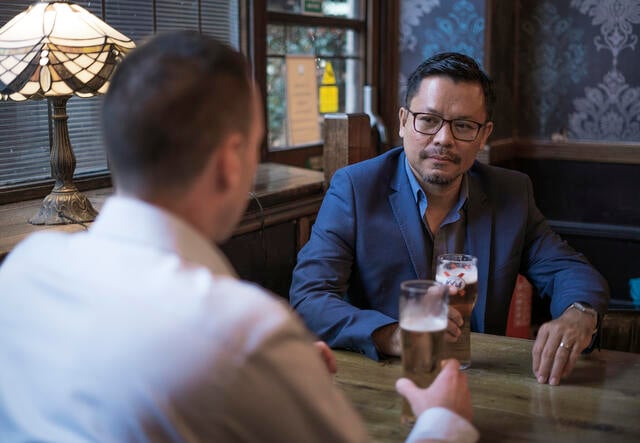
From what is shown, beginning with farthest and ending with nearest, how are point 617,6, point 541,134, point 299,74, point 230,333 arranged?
point 541,134 < point 617,6 < point 299,74 < point 230,333

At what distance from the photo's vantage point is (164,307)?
0.74m

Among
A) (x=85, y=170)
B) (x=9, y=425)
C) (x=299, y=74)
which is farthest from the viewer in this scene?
(x=299, y=74)

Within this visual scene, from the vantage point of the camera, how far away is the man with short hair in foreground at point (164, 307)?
28.5 inches

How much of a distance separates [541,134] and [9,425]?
138 inches

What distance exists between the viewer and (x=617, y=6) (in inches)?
145

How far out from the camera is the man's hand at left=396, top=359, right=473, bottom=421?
1.13 meters

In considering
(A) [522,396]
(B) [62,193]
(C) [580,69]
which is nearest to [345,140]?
(B) [62,193]

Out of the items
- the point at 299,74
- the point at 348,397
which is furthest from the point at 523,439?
the point at 299,74

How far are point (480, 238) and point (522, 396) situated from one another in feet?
2.36

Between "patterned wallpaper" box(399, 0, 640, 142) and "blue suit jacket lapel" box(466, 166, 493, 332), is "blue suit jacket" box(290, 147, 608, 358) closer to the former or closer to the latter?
"blue suit jacket lapel" box(466, 166, 493, 332)

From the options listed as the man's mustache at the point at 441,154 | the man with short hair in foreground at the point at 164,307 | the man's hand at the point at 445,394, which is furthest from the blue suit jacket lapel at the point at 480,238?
the man with short hair in foreground at the point at 164,307

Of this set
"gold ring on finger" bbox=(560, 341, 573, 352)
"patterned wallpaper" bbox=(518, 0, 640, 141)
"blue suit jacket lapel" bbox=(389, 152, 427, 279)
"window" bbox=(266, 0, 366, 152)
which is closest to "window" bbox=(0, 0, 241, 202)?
"window" bbox=(266, 0, 366, 152)

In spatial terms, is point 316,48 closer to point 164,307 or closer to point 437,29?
point 437,29

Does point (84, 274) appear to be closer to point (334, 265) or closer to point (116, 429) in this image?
point (116, 429)
